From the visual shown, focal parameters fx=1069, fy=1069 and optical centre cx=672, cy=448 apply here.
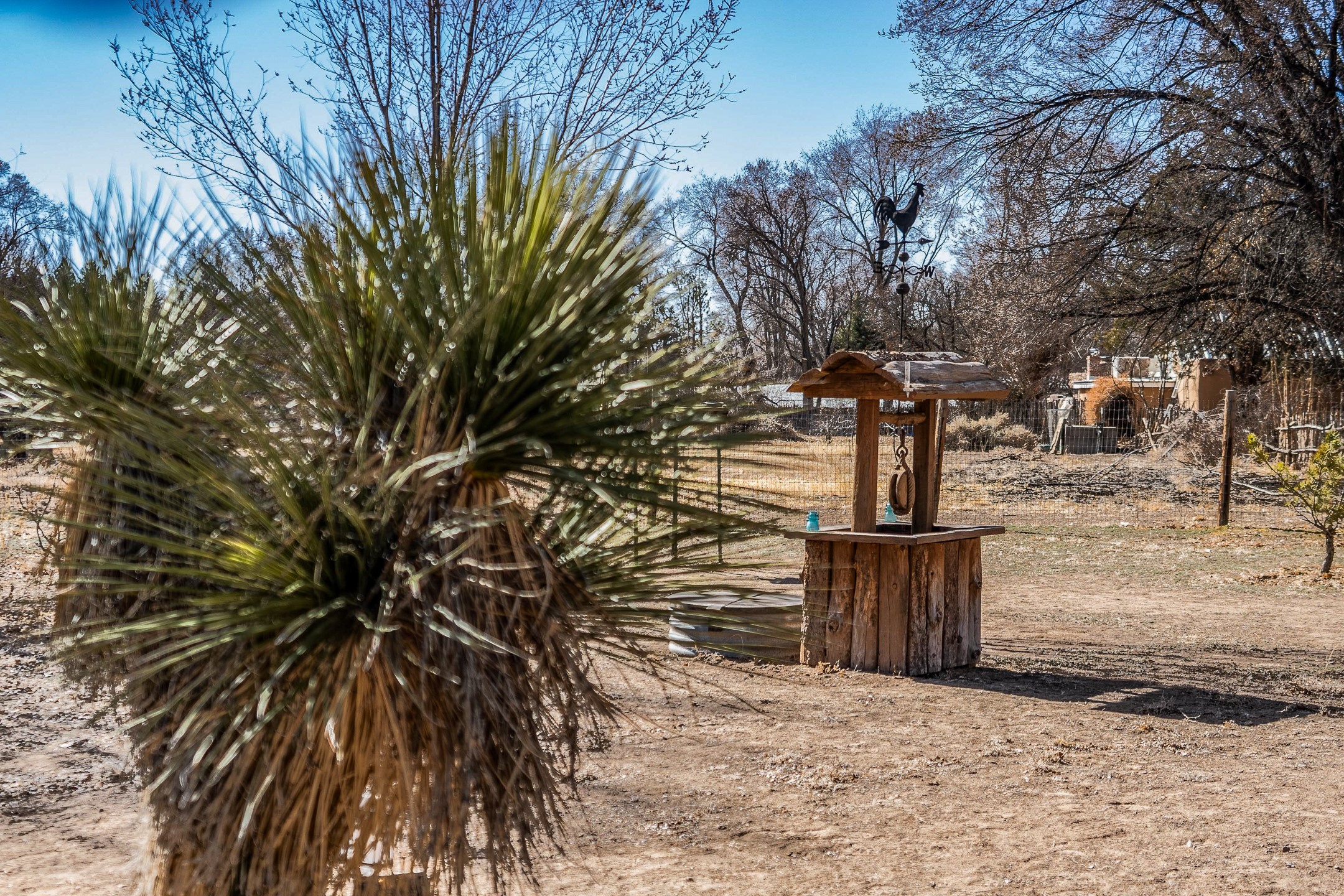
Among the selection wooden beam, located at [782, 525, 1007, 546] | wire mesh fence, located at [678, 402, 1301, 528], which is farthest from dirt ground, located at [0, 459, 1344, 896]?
wire mesh fence, located at [678, 402, 1301, 528]

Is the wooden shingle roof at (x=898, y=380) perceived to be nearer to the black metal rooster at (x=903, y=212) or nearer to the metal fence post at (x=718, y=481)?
the metal fence post at (x=718, y=481)

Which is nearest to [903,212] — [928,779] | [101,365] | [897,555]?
[897,555]

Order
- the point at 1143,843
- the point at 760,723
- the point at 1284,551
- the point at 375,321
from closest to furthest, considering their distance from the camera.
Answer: the point at 375,321 → the point at 1143,843 → the point at 760,723 → the point at 1284,551

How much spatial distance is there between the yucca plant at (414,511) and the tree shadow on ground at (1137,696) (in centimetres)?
542

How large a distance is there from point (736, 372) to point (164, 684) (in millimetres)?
979

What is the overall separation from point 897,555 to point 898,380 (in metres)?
1.12

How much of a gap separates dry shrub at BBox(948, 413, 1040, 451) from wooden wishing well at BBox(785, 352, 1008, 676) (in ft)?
61.4

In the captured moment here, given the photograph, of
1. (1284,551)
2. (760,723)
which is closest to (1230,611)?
→ (1284,551)

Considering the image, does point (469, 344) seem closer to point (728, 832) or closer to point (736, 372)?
point (736, 372)

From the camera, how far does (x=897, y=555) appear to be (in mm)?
6816

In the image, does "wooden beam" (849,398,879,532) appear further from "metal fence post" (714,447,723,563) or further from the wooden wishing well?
"metal fence post" (714,447,723,563)

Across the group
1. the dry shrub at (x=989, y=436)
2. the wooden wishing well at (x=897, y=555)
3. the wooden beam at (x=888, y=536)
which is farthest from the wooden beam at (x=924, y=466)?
the dry shrub at (x=989, y=436)

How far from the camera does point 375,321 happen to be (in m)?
1.43

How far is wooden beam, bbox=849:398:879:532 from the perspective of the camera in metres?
6.94
